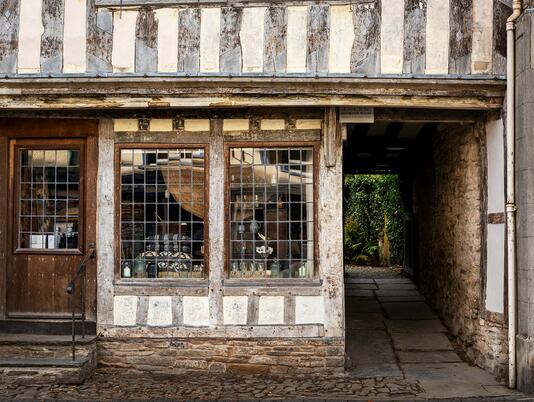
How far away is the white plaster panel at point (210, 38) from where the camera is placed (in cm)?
754

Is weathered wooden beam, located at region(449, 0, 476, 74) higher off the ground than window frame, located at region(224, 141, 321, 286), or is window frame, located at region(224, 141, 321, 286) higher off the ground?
weathered wooden beam, located at region(449, 0, 476, 74)

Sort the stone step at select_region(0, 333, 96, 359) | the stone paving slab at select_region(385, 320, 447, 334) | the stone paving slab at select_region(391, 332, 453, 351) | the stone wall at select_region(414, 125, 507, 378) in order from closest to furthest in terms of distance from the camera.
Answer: the stone step at select_region(0, 333, 96, 359)
the stone wall at select_region(414, 125, 507, 378)
the stone paving slab at select_region(391, 332, 453, 351)
the stone paving slab at select_region(385, 320, 447, 334)

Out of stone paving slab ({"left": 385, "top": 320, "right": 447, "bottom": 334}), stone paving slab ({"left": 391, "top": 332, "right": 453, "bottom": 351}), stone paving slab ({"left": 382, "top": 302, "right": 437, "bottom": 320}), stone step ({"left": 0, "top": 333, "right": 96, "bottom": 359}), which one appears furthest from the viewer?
stone paving slab ({"left": 382, "top": 302, "right": 437, "bottom": 320})

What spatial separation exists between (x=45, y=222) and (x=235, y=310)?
2791mm

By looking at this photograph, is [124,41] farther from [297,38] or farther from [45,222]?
[45,222]

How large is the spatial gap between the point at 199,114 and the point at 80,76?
1.50 m

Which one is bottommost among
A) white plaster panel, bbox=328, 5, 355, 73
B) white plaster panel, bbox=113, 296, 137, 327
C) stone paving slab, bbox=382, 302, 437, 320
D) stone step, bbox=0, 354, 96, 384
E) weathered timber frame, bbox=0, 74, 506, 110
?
stone step, bbox=0, 354, 96, 384

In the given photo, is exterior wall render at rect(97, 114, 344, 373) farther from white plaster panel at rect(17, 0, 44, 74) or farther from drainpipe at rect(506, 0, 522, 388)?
drainpipe at rect(506, 0, 522, 388)

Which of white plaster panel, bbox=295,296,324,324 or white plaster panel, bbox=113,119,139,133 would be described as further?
white plaster panel, bbox=113,119,139,133

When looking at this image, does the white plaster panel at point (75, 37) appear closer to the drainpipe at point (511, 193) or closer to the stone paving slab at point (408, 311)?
the drainpipe at point (511, 193)

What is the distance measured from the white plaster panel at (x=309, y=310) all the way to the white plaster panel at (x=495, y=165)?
7.87ft

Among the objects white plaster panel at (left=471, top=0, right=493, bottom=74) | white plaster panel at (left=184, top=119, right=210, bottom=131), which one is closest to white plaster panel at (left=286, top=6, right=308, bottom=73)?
white plaster panel at (left=184, top=119, right=210, bottom=131)

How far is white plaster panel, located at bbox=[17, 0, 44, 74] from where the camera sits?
7.65 meters

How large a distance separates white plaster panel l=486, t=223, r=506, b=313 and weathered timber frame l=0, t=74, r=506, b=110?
4.95 feet
